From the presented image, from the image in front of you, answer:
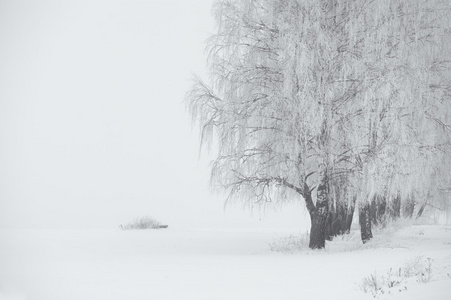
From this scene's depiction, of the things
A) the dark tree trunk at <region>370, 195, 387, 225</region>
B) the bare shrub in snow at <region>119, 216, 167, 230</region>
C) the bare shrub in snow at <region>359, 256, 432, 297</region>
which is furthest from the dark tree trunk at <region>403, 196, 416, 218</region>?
the bare shrub in snow at <region>359, 256, 432, 297</region>

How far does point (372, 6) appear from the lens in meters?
14.9

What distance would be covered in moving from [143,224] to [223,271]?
51.7 ft

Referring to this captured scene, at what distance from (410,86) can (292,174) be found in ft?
14.1

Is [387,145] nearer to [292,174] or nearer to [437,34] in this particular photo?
[292,174]

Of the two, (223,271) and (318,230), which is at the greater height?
(318,230)

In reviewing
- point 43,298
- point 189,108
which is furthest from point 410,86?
point 43,298

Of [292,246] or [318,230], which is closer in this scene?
[318,230]

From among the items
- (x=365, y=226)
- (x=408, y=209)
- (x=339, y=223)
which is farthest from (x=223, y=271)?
(x=408, y=209)

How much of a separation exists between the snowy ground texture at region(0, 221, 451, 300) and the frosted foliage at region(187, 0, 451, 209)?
2039 millimetres

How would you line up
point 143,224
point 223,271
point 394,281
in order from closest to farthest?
point 394,281 → point 223,271 → point 143,224

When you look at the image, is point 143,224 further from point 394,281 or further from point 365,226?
point 394,281

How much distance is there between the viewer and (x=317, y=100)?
14.1 m

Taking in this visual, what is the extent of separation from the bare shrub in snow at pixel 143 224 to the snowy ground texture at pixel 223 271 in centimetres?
813

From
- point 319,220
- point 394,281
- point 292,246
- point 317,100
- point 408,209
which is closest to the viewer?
point 394,281
